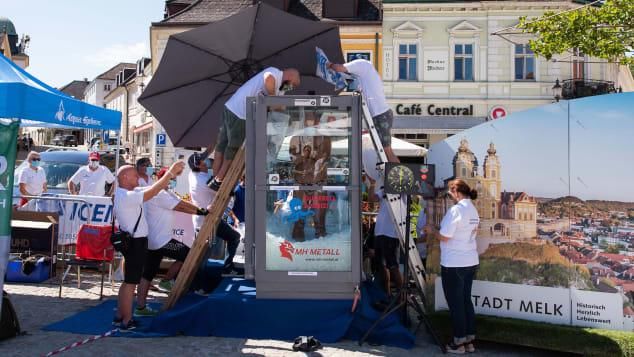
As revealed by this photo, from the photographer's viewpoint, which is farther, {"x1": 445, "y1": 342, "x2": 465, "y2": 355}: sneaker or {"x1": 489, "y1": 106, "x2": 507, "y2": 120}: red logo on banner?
{"x1": 489, "y1": 106, "x2": 507, "y2": 120}: red logo on banner

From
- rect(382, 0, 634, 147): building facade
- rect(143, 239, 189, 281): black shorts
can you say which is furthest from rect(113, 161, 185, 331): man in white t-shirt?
rect(382, 0, 634, 147): building facade

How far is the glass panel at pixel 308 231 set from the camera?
20.4 ft

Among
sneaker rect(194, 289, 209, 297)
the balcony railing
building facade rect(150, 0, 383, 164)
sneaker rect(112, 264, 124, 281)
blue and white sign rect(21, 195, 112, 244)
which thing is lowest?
sneaker rect(112, 264, 124, 281)

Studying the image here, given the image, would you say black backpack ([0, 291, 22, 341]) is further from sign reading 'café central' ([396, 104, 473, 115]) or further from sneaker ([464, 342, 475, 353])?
sign reading 'café central' ([396, 104, 473, 115])

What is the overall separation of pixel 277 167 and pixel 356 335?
1833 mm

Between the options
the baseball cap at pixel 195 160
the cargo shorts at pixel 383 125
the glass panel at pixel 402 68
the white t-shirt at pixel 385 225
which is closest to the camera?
the cargo shorts at pixel 383 125

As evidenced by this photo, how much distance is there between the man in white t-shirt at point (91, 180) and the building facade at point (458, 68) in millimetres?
14669

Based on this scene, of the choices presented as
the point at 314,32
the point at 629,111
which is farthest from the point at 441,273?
the point at 314,32

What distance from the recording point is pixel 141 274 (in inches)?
249

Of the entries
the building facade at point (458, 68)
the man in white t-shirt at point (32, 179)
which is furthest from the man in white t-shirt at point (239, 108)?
the building facade at point (458, 68)

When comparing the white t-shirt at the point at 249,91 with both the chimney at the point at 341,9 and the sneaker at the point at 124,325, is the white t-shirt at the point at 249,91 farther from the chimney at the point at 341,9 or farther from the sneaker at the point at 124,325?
the chimney at the point at 341,9

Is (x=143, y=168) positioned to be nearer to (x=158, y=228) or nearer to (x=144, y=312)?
(x=158, y=228)

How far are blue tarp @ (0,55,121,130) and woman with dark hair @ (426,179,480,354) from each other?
4502 millimetres

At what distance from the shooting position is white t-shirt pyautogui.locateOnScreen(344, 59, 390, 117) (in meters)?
6.61
